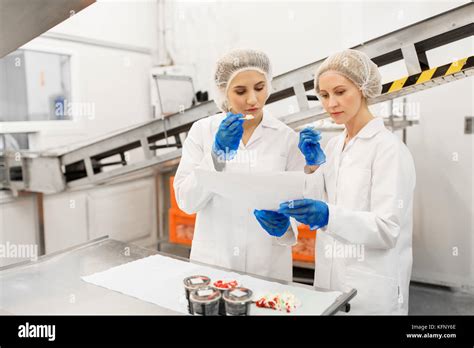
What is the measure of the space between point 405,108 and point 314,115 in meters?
1.28

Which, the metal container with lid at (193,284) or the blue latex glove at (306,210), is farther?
the blue latex glove at (306,210)

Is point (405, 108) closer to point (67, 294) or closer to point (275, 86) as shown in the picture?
point (275, 86)

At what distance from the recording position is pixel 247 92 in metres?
1.44

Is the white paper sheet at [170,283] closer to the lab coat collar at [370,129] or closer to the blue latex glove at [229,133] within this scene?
the blue latex glove at [229,133]

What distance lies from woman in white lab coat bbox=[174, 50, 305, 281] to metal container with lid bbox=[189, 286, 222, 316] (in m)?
0.46

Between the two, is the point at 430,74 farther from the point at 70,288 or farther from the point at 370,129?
the point at 70,288

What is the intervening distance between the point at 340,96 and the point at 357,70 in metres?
0.10

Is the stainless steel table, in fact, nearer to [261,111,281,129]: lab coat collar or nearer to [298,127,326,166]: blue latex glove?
[298,127,326,166]: blue latex glove

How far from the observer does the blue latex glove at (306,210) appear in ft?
3.92

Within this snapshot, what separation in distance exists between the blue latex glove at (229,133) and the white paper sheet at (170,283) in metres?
0.40

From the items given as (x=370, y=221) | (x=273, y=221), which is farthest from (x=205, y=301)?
(x=370, y=221)

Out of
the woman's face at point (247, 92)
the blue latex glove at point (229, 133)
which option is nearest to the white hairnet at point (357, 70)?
the woman's face at point (247, 92)

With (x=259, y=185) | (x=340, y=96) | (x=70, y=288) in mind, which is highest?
(x=340, y=96)

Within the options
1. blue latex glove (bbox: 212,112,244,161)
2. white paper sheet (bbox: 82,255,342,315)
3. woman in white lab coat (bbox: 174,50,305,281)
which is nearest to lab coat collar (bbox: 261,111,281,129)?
woman in white lab coat (bbox: 174,50,305,281)
